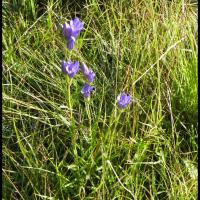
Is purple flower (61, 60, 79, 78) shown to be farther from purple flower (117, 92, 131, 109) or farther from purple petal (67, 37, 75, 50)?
purple flower (117, 92, 131, 109)

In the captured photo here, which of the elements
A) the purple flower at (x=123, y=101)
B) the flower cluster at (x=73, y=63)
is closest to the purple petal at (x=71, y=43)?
the flower cluster at (x=73, y=63)

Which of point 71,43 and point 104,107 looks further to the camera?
point 104,107

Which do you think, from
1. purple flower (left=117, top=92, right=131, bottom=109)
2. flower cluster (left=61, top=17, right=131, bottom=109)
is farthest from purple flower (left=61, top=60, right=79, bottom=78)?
purple flower (left=117, top=92, right=131, bottom=109)

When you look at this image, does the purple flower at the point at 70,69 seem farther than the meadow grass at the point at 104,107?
No

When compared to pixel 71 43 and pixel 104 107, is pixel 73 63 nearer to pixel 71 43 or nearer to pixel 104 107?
pixel 71 43

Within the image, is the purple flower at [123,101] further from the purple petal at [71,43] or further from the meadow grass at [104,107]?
the purple petal at [71,43]

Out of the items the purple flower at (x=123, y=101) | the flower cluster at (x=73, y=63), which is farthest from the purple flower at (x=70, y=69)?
the purple flower at (x=123, y=101)

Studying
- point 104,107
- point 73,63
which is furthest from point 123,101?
point 104,107

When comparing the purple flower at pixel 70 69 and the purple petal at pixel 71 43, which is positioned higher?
the purple petal at pixel 71 43
